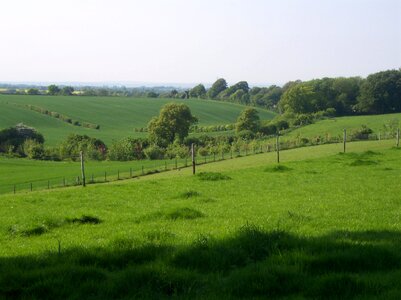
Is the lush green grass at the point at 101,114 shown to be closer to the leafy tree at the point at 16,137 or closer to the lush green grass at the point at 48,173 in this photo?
the leafy tree at the point at 16,137

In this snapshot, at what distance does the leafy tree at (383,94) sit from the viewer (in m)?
117

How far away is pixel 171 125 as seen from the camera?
289ft

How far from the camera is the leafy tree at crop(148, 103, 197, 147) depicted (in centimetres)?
8781

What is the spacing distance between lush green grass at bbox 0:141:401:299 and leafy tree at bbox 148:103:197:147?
6981cm

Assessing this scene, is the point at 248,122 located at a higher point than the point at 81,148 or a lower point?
higher

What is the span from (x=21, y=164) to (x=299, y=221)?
190 ft

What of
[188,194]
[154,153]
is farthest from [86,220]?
[154,153]

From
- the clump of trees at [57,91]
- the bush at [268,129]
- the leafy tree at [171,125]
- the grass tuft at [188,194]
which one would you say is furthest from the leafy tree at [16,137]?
the clump of trees at [57,91]

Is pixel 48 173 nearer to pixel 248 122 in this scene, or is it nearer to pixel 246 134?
pixel 246 134

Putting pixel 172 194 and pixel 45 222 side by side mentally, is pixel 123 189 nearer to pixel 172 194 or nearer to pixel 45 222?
pixel 172 194

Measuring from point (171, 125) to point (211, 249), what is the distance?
79571mm

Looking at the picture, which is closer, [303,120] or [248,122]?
[248,122]

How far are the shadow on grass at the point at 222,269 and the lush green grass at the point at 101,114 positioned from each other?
85411 mm

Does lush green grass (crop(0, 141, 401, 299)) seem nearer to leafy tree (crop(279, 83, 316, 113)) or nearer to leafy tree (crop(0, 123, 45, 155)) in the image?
leafy tree (crop(0, 123, 45, 155))
